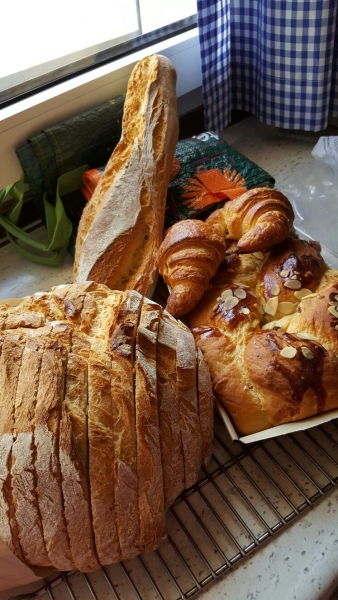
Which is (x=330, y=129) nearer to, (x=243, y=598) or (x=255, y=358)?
(x=255, y=358)

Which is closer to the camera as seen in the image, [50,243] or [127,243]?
[127,243]

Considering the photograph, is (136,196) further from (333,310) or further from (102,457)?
(102,457)

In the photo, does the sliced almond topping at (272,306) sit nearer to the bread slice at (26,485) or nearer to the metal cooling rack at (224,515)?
the metal cooling rack at (224,515)

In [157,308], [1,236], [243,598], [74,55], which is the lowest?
[243,598]

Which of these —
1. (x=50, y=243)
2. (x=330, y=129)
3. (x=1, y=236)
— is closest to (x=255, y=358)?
(x=50, y=243)

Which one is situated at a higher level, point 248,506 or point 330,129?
point 330,129

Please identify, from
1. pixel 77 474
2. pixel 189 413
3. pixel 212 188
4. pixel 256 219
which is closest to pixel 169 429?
pixel 189 413
